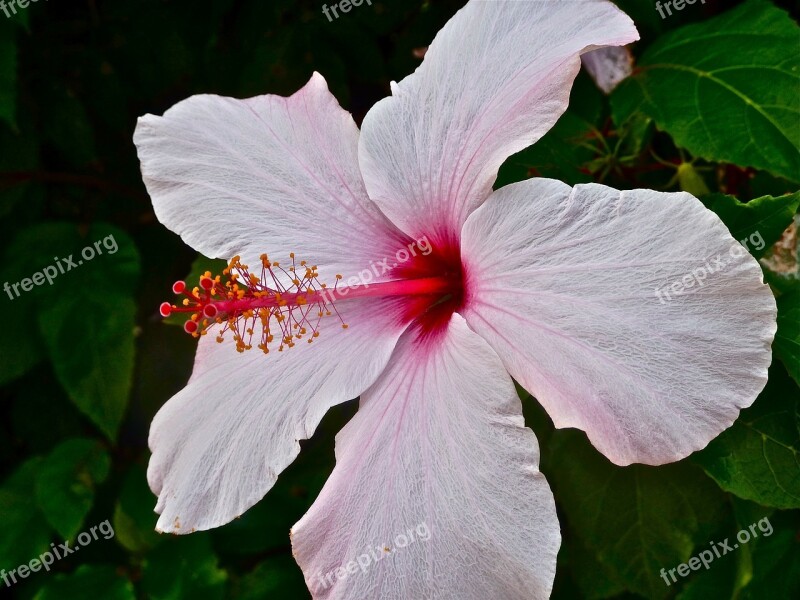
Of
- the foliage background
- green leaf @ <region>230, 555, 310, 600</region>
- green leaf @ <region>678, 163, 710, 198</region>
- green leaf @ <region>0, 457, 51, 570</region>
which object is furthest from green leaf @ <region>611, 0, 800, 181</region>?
green leaf @ <region>0, 457, 51, 570</region>

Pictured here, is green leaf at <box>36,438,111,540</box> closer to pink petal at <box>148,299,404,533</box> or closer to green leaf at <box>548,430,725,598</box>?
pink petal at <box>148,299,404,533</box>

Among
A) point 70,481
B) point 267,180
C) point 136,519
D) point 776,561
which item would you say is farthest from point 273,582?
point 776,561

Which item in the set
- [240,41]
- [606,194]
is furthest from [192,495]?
[240,41]

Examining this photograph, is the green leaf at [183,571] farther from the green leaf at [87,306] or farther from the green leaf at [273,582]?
the green leaf at [87,306]

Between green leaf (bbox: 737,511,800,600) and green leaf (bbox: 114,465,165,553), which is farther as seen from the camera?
green leaf (bbox: 114,465,165,553)

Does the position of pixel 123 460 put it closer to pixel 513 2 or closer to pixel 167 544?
pixel 167 544

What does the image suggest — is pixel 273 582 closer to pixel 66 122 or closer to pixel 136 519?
pixel 136 519

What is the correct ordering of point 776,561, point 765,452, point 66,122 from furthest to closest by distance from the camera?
point 66,122 → point 776,561 → point 765,452
